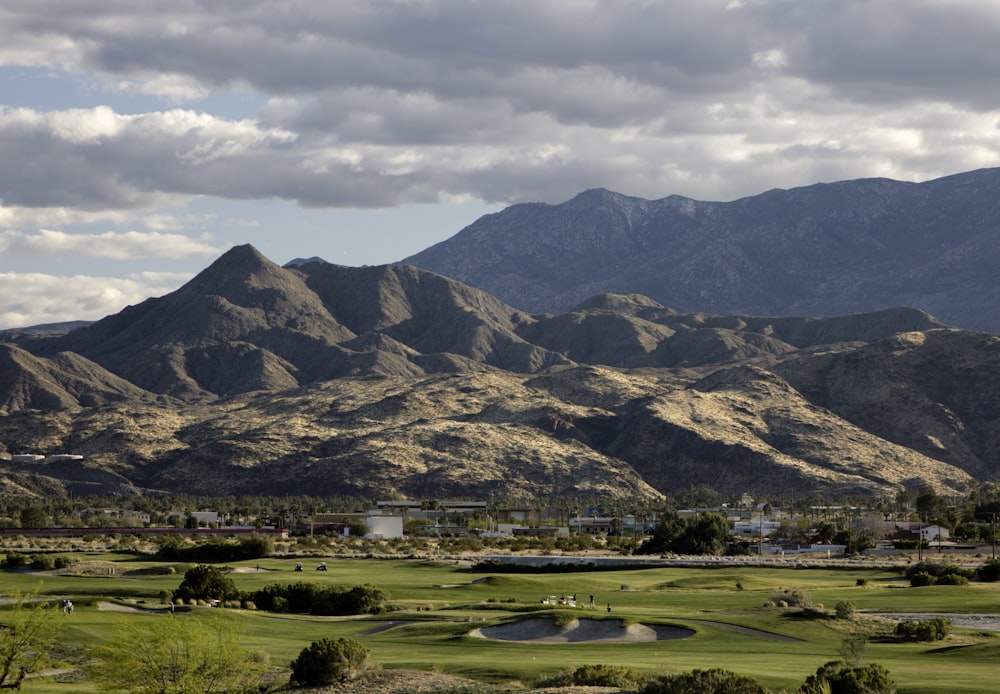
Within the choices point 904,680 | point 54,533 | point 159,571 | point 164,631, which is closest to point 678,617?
point 904,680

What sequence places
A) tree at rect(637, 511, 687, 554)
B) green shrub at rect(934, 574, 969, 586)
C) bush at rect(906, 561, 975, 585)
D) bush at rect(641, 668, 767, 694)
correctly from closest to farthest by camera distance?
bush at rect(641, 668, 767, 694) → green shrub at rect(934, 574, 969, 586) → bush at rect(906, 561, 975, 585) → tree at rect(637, 511, 687, 554)

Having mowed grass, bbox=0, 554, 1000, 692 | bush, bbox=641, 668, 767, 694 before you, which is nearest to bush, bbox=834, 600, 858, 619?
mowed grass, bbox=0, 554, 1000, 692

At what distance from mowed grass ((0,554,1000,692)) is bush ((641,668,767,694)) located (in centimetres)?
345

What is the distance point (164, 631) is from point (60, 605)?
29.2 meters

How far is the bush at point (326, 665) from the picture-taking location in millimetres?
41312

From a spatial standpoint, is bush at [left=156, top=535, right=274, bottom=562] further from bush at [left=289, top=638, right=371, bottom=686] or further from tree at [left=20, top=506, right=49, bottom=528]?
bush at [left=289, top=638, right=371, bottom=686]

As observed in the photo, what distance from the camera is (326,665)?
41.3 metres

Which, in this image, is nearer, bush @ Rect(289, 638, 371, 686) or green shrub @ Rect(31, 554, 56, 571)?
bush @ Rect(289, 638, 371, 686)

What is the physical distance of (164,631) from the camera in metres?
35.1

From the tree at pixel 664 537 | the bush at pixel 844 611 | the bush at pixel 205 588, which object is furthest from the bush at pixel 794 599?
the tree at pixel 664 537

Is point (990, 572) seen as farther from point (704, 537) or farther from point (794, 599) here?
point (704, 537)

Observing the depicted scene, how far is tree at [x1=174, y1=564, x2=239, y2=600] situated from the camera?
66.5 meters

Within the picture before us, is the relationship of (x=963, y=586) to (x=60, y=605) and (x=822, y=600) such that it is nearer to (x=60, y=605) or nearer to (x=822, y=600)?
(x=822, y=600)

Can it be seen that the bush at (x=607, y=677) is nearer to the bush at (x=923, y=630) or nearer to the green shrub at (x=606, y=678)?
the green shrub at (x=606, y=678)
